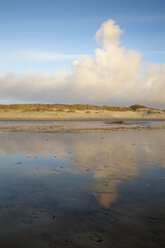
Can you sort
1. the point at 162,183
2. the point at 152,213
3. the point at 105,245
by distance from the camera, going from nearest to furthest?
the point at 105,245 → the point at 152,213 → the point at 162,183

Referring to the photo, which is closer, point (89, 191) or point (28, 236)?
point (28, 236)

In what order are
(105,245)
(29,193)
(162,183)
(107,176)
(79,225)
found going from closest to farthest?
(105,245) < (79,225) < (29,193) < (162,183) < (107,176)

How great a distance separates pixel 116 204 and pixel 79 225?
927 mm

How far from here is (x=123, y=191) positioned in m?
4.24

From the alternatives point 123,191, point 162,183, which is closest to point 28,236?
point 123,191

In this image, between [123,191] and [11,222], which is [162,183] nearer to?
[123,191]

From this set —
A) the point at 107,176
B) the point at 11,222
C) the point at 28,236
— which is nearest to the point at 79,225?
the point at 28,236

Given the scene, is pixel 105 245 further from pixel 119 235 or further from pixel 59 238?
pixel 59 238

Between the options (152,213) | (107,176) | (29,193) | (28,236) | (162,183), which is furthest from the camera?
(107,176)

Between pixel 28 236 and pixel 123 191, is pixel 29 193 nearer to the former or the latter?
pixel 28 236

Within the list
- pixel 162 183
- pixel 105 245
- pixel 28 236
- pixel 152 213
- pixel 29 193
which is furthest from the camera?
pixel 162 183

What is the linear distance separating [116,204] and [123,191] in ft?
2.13

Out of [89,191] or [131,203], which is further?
[89,191]

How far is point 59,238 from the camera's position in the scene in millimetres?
2699
